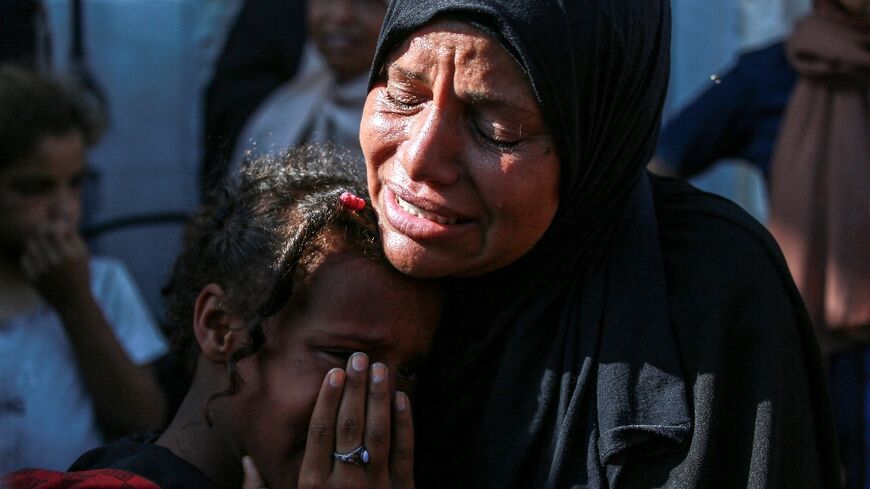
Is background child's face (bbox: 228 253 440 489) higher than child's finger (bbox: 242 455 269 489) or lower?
higher

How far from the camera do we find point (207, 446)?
2234mm

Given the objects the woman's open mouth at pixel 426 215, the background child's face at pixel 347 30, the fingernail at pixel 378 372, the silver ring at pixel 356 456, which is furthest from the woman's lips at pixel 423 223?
the background child's face at pixel 347 30

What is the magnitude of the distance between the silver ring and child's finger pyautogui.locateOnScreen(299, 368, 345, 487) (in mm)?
20

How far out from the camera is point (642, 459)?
198 centimetres

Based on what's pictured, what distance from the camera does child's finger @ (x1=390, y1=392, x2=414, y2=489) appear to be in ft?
6.79

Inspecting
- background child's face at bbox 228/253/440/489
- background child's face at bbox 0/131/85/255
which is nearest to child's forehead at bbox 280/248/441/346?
background child's face at bbox 228/253/440/489

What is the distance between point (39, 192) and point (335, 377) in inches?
74.8

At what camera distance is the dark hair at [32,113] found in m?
3.53

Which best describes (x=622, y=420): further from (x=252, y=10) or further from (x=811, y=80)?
(x=252, y=10)

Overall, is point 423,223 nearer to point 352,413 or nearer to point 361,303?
point 361,303

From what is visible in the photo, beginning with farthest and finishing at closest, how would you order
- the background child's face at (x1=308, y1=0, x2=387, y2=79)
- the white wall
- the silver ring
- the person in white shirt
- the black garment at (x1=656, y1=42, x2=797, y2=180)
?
the white wall
the background child's face at (x1=308, y1=0, x2=387, y2=79)
the black garment at (x1=656, y1=42, x2=797, y2=180)
the person in white shirt
the silver ring

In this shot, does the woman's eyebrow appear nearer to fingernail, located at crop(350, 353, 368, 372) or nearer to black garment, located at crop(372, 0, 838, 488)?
black garment, located at crop(372, 0, 838, 488)

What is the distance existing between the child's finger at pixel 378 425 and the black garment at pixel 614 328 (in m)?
0.16

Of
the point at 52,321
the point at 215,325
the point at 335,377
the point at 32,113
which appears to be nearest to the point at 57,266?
the point at 52,321
